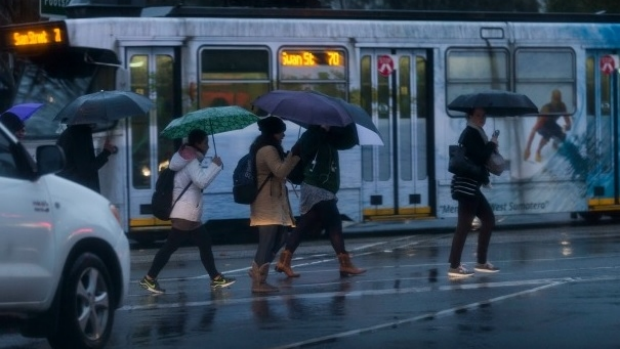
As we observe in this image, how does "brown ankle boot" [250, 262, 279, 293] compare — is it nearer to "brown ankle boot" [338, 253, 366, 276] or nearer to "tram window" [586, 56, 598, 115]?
"brown ankle boot" [338, 253, 366, 276]

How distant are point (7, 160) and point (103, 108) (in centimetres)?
475

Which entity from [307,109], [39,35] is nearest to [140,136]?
[39,35]

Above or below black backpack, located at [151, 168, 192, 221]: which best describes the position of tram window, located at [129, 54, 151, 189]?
above

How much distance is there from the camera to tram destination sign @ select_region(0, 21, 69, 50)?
16969 mm

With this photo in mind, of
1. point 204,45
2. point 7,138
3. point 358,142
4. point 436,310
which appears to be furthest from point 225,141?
point 7,138

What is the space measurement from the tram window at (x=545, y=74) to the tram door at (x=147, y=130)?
213 inches

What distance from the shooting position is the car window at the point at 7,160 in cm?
830

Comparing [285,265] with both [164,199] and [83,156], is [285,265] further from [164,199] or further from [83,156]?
[83,156]

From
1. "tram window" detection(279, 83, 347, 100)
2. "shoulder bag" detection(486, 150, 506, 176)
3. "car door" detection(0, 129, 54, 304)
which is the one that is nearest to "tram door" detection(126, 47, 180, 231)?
"tram window" detection(279, 83, 347, 100)

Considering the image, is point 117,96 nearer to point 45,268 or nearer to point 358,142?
point 358,142

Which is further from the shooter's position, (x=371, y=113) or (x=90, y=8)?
(x=371, y=113)

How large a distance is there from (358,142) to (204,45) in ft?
15.9

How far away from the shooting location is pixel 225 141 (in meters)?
18.0

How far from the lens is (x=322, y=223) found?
1363 centimetres
